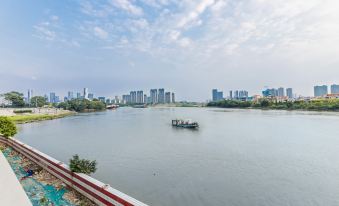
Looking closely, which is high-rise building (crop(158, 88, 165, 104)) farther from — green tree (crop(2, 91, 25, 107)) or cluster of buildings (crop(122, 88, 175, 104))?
green tree (crop(2, 91, 25, 107))

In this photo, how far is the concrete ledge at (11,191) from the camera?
4.47 m

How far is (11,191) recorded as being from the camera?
502 cm

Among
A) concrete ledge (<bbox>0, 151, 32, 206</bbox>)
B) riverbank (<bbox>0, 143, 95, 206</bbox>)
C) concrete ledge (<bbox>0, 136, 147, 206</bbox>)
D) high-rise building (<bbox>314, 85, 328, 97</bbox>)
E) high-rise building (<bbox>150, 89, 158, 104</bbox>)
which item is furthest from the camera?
high-rise building (<bbox>150, 89, 158, 104</bbox>)

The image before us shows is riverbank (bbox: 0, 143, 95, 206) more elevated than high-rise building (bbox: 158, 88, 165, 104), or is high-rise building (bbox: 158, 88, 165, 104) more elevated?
high-rise building (bbox: 158, 88, 165, 104)

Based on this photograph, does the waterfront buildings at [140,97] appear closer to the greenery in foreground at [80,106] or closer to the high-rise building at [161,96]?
the high-rise building at [161,96]

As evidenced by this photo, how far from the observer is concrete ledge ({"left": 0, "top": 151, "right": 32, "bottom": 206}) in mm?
4473

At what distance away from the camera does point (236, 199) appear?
24.2 feet

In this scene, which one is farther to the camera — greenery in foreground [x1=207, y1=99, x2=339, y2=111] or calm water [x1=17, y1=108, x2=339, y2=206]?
greenery in foreground [x1=207, y1=99, x2=339, y2=111]

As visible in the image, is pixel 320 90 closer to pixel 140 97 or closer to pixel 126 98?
pixel 140 97

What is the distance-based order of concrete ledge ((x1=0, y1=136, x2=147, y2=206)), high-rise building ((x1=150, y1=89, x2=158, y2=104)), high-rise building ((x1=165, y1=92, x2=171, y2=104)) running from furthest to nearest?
high-rise building ((x1=150, y1=89, x2=158, y2=104)) < high-rise building ((x1=165, y1=92, x2=171, y2=104)) < concrete ledge ((x1=0, y1=136, x2=147, y2=206))

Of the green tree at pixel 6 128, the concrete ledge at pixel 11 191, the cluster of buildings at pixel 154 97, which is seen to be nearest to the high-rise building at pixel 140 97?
the cluster of buildings at pixel 154 97

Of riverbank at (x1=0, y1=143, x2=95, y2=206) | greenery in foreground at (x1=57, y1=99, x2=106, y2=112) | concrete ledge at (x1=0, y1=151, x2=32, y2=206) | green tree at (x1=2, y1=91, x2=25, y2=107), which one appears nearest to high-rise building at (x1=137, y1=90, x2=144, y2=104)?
greenery in foreground at (x1=57, y1=99, x2=106, y2=112)

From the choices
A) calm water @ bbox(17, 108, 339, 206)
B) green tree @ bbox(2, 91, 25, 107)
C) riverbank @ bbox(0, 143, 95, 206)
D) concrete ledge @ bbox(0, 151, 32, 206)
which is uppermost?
green tree @ bbox(2, 91, 25, 107)

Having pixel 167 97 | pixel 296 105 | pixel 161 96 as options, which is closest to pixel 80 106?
pixel 296 105
